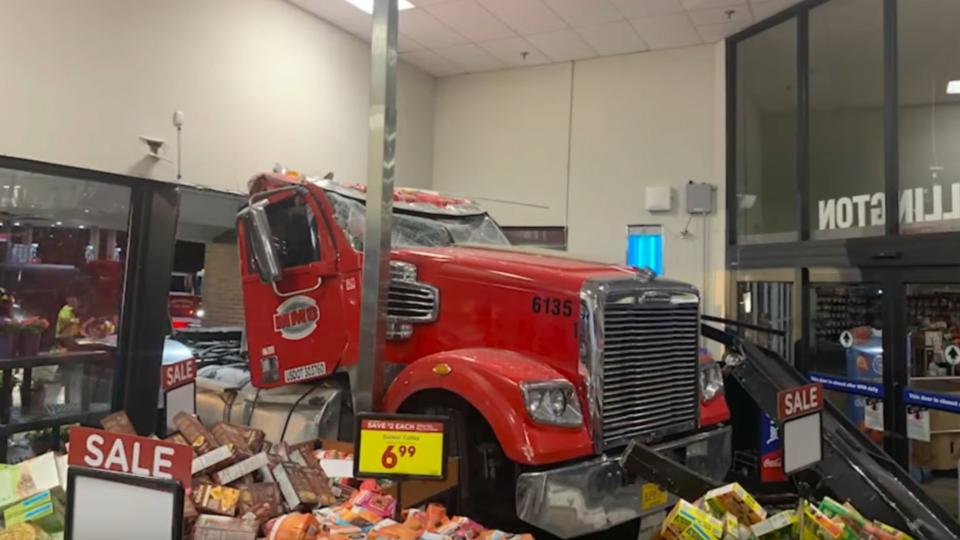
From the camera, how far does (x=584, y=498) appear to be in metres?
2.65

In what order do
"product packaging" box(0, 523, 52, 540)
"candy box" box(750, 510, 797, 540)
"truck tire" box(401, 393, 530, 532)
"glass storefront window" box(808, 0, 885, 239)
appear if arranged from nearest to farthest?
"product packaging" box(0, 523, 52, 540), "candy box" box(750, 510, 797, 540), "truck tire" box(401, 393, 530, 532), "glass storefront window" box(808, 0, 885, 239)

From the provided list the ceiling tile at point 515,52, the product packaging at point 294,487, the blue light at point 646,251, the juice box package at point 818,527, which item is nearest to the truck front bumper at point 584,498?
the juice box package at point 818,527

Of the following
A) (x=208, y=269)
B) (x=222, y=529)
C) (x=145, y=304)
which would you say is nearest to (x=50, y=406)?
(x=145, y=304)

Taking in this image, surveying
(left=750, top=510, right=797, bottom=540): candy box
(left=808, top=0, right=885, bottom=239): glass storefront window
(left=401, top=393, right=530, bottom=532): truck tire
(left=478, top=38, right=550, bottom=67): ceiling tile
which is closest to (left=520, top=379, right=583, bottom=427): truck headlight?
(left=401, top=393, right=530, bottom=532): truck tire

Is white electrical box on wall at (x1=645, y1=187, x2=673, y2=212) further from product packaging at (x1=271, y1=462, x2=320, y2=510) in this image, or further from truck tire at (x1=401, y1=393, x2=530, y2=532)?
product packaging at (x1=271, y1=462, x2=320, y2=510)

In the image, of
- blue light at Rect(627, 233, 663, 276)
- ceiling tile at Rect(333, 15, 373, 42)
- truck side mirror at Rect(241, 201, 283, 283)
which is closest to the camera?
truck side mirror at Rect(241, 201, 283, 283)

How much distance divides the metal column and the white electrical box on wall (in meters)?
4.47

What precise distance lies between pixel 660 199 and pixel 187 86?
4.11 meters

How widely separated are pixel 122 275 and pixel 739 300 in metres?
4.96

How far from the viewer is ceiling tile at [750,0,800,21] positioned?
5.74 meters

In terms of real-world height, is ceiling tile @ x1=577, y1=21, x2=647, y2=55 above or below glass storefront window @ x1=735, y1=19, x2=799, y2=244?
above

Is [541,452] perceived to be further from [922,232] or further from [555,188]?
[555,188]

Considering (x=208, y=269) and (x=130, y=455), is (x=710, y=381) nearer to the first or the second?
(x=130, y=455)

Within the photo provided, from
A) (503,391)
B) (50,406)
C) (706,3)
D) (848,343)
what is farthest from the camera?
(706,3)
